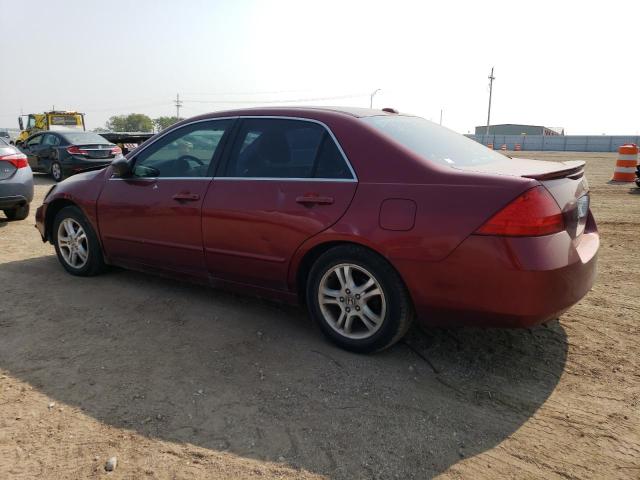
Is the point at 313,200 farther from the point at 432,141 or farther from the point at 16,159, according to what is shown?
the point at 16,159

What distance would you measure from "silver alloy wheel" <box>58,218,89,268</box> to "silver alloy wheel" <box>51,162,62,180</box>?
10237 mm

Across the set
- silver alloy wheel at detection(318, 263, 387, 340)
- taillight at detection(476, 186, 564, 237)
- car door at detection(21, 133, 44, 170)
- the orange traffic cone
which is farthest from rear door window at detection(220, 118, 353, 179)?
the orange traffic cone

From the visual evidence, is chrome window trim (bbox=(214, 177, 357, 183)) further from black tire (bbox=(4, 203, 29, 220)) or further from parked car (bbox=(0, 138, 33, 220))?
black tire (bbox=(4, 203, 29, 220))

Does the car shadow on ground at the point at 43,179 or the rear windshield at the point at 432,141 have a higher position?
the rear windshield at the point at 432,141

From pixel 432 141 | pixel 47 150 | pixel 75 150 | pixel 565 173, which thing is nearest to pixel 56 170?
pixel 47 150

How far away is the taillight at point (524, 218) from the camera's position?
2652 millimetres

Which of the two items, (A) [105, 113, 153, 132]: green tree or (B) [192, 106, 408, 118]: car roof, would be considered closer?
(B) [192, 106, 408, 118]: car roof

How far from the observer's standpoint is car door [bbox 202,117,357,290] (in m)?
3.28

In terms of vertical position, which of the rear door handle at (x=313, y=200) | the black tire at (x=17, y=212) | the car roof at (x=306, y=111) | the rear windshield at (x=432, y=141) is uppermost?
the car roof at (x=306, y=111)

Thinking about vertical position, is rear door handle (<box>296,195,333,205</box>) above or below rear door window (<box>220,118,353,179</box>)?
below

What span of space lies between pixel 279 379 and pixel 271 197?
1.23 meters

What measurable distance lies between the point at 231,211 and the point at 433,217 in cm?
154

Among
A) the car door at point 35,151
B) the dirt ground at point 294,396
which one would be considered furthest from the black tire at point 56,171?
the dirt ground at point 294,396

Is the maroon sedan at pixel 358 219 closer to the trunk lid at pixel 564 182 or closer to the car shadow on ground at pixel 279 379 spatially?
the trunk lid at pixel 564 182
